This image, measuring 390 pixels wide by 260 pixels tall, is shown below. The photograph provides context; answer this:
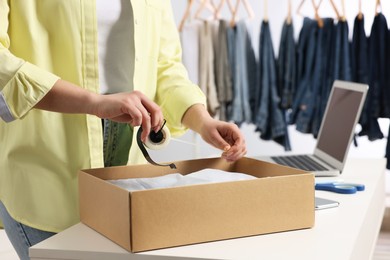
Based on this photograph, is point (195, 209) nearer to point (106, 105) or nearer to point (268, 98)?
point (106, 105)

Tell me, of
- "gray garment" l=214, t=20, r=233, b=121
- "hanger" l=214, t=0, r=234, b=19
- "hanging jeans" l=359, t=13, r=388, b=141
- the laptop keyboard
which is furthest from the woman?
"hanger" l=214, t=0, r=234, b=19

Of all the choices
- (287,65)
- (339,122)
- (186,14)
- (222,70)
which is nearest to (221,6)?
(186,14)

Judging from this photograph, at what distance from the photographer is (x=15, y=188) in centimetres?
146

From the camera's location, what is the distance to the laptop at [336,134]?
2.28 meters

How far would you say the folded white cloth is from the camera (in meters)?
1.36

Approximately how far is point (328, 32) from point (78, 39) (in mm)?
2852

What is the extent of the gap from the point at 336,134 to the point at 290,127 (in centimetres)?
218

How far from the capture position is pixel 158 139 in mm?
1408

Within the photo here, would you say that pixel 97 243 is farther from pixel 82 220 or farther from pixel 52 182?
pixel 52 182

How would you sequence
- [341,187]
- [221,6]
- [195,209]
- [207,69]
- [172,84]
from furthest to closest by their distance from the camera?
[221,6]
[207,69]
[341,187]
[172,84]
[195,209]

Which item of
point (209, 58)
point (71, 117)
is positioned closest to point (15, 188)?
point (71, 117)

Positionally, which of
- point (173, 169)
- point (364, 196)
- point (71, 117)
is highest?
point (71, 117)

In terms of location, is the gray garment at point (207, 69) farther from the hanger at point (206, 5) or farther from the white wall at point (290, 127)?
the white wall at point (290, 127)

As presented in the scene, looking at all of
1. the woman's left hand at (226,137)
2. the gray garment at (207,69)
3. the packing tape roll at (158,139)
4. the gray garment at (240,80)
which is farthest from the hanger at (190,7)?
the packing tape roll at (158,139)
